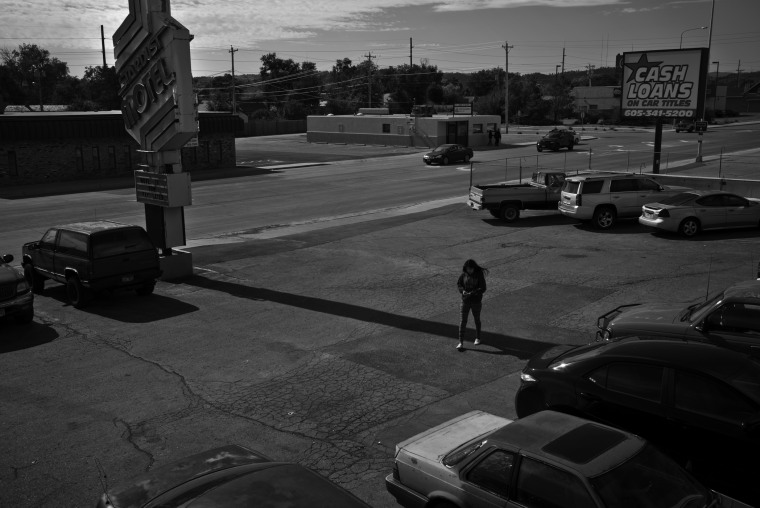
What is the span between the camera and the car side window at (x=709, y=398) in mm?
7191

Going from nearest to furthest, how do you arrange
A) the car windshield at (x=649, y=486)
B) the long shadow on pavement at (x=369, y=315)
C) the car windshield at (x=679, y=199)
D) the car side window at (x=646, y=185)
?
the car windshield at (x=649, y=486) < the long shadow on pavement at (x=369, y=315) < the car windshield at (x=679, y=199) < the car side window at (x=646, y=185)

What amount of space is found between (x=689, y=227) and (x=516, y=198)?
6.19 m

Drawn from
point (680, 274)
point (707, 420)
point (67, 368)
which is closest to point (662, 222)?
point (680, 274)

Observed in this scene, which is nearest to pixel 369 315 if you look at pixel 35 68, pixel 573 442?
pixel 573 442

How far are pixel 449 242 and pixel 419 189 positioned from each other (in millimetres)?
14728

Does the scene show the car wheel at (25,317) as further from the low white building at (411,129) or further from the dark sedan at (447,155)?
the low white building at (411,129)

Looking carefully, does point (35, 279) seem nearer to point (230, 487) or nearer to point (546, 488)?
point (230, 487)

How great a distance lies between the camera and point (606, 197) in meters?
23.7

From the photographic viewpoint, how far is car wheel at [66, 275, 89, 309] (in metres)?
15.9

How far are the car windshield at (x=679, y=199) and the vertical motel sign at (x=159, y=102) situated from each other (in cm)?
1427

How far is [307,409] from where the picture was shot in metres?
10.2

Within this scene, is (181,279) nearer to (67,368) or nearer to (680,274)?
(67,368)

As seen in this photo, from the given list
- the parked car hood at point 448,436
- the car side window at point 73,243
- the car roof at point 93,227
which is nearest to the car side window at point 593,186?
the car roof at point 93,227

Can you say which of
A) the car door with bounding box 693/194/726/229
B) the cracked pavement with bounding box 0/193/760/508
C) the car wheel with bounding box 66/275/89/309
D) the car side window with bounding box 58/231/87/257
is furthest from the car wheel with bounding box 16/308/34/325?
the car door with bounding box 693/194/726/229
